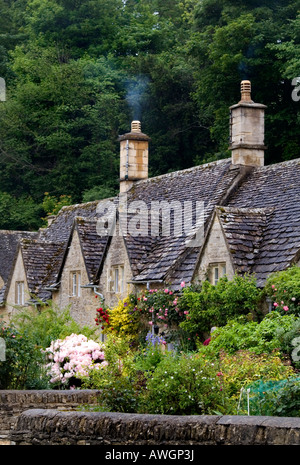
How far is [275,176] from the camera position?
2509 cm

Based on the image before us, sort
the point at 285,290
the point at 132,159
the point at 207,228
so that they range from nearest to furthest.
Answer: the point at 285,290
the point at 207,228
the point at 132,159

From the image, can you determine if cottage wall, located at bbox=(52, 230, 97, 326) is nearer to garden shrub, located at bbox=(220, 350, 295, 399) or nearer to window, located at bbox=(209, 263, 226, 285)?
window, located at bbox=(209, 263, 226, 285)

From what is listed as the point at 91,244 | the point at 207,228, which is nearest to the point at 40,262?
the point at 91,244

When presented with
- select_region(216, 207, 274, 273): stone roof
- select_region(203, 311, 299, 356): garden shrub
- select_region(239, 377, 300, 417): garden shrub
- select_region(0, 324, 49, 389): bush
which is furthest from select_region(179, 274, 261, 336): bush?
select_region(239, 377, 300, 417): garden shrub

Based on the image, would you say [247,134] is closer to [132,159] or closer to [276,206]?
[276,206]

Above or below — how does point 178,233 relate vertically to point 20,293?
above

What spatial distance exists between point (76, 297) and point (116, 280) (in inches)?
106

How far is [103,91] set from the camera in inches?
2245

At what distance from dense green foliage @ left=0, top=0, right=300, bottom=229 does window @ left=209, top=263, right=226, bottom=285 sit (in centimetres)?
2011

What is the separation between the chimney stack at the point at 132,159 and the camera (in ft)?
108

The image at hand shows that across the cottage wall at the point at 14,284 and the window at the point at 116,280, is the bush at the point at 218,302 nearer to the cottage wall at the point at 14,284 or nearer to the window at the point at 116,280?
the window at the point at 116,280

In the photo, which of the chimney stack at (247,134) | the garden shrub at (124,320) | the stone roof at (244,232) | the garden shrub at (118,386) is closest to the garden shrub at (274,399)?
the garden shrub at (118,386)

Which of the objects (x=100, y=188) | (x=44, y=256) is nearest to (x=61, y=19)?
(x=100, y=188)
